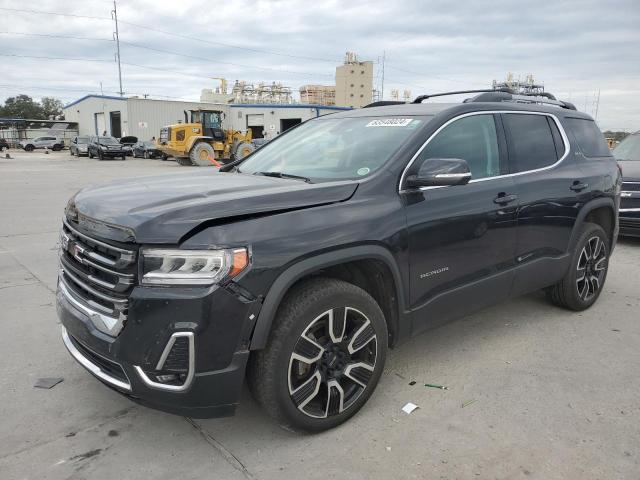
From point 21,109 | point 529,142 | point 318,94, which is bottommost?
point 529,142

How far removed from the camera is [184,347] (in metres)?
2.27

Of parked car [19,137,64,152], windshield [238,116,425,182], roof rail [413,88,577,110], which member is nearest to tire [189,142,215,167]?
roof rail [413,88,577,110]

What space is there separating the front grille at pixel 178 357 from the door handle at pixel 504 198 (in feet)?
7.59

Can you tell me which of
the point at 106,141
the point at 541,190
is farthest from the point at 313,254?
the point at 106,141

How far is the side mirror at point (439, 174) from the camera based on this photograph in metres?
2.89

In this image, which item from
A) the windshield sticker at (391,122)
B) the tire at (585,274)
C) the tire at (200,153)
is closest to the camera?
the windshield sticker at (391,122)

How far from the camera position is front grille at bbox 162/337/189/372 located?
2.27 m

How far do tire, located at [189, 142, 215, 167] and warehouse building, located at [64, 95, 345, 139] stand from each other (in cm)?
1858

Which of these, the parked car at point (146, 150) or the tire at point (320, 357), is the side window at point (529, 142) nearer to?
the tire at point (320, 357)

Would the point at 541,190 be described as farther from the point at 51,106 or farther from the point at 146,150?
the point at 51,106

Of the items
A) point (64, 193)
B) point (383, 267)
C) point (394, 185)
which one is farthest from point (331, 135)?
point (64, 193)

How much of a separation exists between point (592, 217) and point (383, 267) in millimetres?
2784

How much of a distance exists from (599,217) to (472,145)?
1.98 meters

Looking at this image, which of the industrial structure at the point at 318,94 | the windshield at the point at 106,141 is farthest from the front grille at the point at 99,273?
the industrial structure at the point at 318,94
